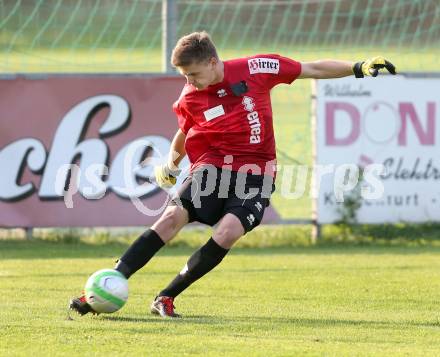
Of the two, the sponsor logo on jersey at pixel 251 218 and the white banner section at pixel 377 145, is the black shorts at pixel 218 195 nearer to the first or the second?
the sponsor logo on jersey at pixel 251 218

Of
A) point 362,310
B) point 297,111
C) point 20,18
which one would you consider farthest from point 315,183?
point 297,111

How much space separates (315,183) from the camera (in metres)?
13.1

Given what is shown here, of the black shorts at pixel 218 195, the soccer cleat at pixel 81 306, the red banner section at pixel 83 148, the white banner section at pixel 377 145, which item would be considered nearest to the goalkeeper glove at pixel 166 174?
the black shorts at pixel 218 195

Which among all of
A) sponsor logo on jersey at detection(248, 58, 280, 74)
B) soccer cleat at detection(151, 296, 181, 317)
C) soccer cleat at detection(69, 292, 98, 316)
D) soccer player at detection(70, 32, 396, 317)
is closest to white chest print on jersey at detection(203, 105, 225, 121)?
soccer player at detection(70, 32, 396, 317)

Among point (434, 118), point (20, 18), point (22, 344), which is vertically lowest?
point (22, 344)

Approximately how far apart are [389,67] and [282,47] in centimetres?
1173

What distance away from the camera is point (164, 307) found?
299 inches

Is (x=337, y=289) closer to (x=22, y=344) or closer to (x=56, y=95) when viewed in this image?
(x=22, y=344)

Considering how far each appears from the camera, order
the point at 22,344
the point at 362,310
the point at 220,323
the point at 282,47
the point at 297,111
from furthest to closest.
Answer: the point at 297,111 → the point at 282,47 → the point at 362,310 → the point at 220,323 → the point at 22,344

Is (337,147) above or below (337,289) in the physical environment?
above

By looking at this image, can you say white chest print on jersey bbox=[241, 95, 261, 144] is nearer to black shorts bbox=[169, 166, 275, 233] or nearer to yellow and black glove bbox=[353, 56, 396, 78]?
black shorts bbox=[169, 166, 275, 233]

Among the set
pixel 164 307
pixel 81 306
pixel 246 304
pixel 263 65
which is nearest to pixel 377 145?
pixel 246 304

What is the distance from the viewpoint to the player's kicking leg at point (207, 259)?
24.7 ft

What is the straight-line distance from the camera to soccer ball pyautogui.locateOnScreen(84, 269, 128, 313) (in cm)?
729
